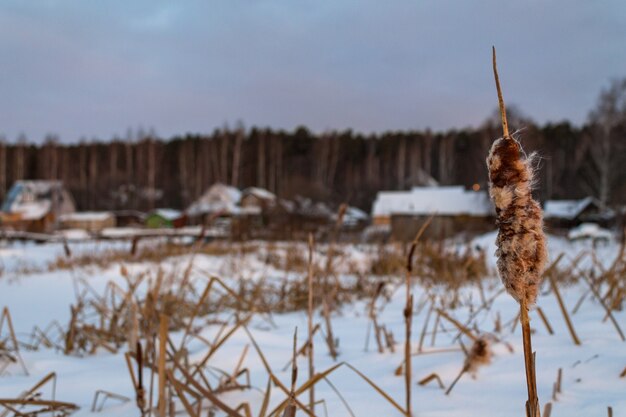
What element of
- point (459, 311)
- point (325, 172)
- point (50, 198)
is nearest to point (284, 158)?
point (325, 172)

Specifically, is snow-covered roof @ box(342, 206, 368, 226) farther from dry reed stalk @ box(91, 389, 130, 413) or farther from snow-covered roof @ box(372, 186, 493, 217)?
snow-covered roof @ box(372, 186, 493, 217)

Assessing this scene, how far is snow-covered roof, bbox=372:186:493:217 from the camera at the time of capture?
28.8m

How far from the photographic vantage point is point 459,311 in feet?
7.32

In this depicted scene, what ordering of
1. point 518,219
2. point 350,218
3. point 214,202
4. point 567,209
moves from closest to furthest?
point 518,219 → point 350,218 → point 567,209 → point 214,202

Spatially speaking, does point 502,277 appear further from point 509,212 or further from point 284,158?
point 284,158

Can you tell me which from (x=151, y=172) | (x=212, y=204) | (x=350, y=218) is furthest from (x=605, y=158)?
(x=151, y=172)

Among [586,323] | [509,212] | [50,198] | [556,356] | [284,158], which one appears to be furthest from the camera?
[284,158]

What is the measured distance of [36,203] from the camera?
37.6m

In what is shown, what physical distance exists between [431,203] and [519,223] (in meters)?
30.4

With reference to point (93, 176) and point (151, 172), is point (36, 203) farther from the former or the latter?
point (151, 172)

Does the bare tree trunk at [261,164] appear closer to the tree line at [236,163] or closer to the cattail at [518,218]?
the tree line at [236,163]

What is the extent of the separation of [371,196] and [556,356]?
136ft

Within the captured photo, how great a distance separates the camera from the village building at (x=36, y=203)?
118 feet

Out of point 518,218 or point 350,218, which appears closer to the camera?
point 518,218
